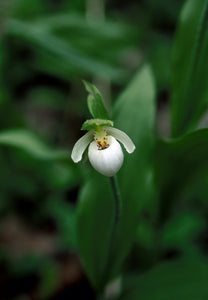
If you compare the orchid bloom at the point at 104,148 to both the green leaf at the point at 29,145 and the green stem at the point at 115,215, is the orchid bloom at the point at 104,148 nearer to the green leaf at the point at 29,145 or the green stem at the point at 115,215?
the green stem at the point at 115,215

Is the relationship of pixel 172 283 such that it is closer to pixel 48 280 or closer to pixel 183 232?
pixel 183 232

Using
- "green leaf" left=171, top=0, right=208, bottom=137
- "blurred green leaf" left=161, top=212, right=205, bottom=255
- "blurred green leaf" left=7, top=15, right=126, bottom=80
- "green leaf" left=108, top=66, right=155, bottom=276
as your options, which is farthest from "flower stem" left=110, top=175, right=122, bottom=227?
"blurred green leaf" left=7, top=15, right=126, bottom=80

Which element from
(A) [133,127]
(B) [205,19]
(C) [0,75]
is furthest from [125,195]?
(C) [0,75]

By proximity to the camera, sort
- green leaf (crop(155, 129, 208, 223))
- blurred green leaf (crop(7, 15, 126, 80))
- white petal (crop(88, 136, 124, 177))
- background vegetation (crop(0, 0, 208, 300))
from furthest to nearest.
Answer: blurred green leaf (crop(7, 15, 126, 80))
background vegetation (crop(0, 0, 208, 300))
green leaf (crop(155, 129, 208, 223))
white petal (crop(88, 136, 124, 177))

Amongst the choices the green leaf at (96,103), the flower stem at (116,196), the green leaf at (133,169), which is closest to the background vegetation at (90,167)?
the green leaf at (133,169)

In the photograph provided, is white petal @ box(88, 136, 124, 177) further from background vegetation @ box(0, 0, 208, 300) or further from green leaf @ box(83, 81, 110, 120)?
background vegetation @ box(0, 0, 208, 300)

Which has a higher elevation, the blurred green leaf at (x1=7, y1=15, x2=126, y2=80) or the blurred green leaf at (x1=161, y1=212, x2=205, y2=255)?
the blurred green leaf at (x1=7, y1=15, x2=126, y2=80)

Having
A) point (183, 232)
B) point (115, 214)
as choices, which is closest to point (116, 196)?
point (115, 214)
